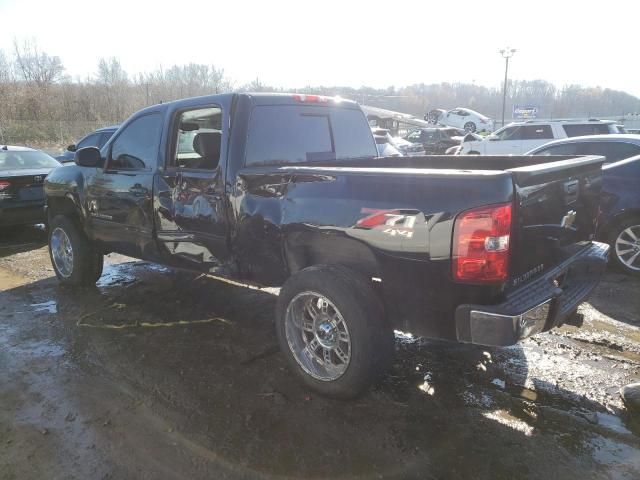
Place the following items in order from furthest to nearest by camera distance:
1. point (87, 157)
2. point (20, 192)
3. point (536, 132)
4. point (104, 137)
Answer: point (536, 132), point (104, 137), point (20, 192), point (87, 157)

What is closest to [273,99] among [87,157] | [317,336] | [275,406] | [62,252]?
[317,336]

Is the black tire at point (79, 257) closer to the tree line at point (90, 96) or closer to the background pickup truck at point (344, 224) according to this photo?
the background pickup truck at point (344, 224)

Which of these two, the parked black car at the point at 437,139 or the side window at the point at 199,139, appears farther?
the parked black car at the point at 437,139

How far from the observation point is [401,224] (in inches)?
102

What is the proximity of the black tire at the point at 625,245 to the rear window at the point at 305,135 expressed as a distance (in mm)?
3095

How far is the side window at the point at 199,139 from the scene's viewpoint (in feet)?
12.3

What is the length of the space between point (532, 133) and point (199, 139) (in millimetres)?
13352

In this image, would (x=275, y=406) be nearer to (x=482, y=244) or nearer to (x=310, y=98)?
(x=482, y=244)

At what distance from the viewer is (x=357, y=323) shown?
2.79 meters

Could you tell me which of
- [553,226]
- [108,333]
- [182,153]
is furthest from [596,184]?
[108,333]

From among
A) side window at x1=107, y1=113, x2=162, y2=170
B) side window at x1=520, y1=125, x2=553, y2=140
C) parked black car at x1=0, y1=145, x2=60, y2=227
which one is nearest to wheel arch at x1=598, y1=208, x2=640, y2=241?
side window at x1=107, y1=113, x2=162, y2=170

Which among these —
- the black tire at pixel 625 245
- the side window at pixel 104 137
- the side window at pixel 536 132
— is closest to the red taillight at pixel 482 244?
the black tire at pixel 625 245

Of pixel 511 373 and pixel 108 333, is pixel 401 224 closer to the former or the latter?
pixel 511 373

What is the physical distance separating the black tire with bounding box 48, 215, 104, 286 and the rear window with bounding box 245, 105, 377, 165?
283 cm
